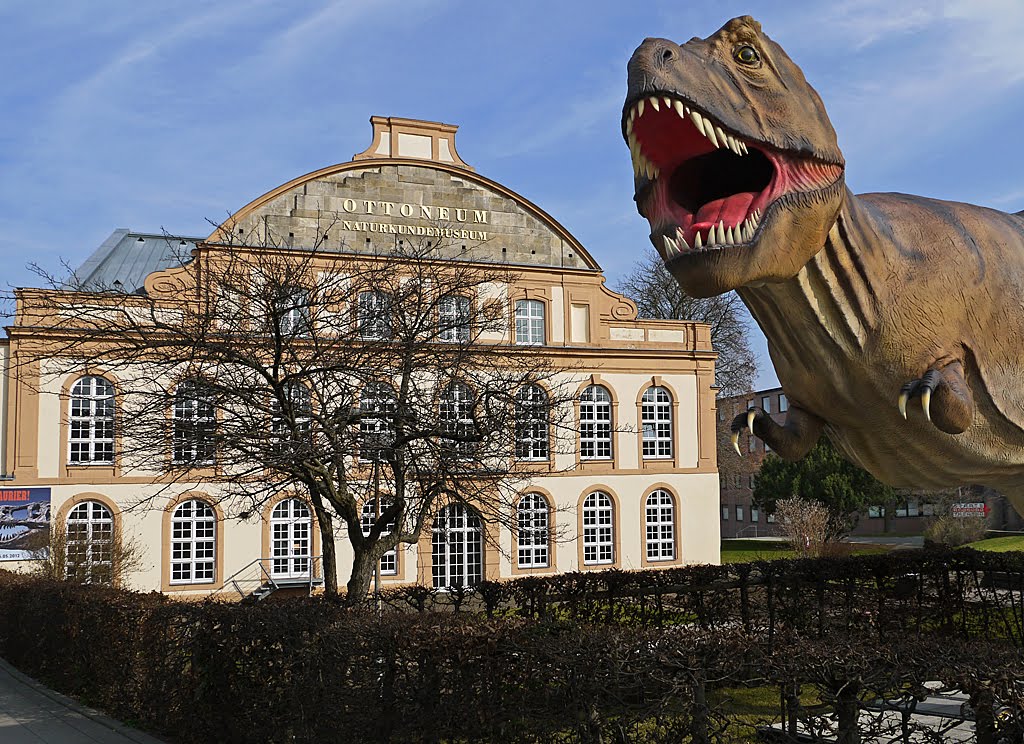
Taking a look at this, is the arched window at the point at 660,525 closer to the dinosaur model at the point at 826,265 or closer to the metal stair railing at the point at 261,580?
the metal stair railing at the point at 261,580

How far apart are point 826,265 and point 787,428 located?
663mm

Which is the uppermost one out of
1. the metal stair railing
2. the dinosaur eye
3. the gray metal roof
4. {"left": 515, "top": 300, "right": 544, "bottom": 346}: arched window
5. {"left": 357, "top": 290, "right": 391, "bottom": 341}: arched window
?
→ the gray metal roof

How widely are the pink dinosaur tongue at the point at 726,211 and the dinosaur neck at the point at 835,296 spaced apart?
0.26m

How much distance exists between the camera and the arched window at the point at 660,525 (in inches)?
1113

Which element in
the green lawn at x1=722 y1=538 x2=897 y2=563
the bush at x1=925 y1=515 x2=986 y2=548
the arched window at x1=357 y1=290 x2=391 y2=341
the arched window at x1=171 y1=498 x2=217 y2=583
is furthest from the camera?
the green lawn at x1=722 y1=538 x2=897 y2=563

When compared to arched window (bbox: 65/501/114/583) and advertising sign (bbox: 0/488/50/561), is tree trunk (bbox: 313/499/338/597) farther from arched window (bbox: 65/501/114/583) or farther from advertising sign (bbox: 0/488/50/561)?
advertising sign (bbox: 0/488/50/561)

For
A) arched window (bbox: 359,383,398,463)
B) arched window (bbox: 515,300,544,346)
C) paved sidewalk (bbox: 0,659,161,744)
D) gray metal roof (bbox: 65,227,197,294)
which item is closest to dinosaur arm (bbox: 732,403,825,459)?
arched window (bbox: 359,383,398,463)

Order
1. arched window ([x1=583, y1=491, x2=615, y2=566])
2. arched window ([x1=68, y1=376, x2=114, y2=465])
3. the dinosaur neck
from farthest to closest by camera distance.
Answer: arched window ([x1=583, y1=491, x2=615, y2=566]) < arched window ([x1=68, y1=376, x2=114, y2=465]) < the dinosaur neck

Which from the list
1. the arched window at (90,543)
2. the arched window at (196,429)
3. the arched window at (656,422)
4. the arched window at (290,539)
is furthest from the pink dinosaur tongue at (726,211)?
the arched window at (656,422)

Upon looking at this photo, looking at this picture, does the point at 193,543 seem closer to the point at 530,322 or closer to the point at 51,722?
the point at 530,322

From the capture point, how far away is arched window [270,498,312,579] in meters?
24.7

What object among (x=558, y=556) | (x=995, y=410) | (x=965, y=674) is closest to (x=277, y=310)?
(x=965, y=674)

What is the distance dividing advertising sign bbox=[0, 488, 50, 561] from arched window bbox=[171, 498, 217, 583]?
297 cm

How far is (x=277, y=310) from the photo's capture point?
11.1 m
